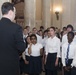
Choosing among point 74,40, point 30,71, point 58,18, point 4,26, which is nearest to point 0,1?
point 30,71

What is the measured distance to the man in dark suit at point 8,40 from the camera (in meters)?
4.04

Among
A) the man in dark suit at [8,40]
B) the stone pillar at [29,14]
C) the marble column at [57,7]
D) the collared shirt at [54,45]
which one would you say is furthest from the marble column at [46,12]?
the man in dark suit at [8,40]

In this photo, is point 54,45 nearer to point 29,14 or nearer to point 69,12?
point 69,12

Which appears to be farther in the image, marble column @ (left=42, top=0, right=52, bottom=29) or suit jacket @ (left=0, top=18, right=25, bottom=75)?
marble column @ (left=42, top=0, right=52, bottom=29)

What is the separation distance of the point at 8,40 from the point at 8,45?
7cm

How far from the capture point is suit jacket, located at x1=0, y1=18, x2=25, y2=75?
4047 millimetres

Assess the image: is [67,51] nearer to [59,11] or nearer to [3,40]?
[3,40]

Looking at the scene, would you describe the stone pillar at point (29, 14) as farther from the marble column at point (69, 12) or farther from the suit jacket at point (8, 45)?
the suit jacket at point (8, 45)

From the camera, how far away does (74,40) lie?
748cm

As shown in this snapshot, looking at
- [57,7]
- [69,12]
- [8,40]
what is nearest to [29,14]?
[69,12]

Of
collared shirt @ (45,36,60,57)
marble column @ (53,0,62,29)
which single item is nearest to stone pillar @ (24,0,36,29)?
marble column @ (53,0,62,29)

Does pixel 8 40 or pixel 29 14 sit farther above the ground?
pixel 29 14

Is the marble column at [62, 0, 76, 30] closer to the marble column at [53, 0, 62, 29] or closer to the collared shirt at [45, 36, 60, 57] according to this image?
the marble column at [53, 0, 62, 29]

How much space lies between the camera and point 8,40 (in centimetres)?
407
